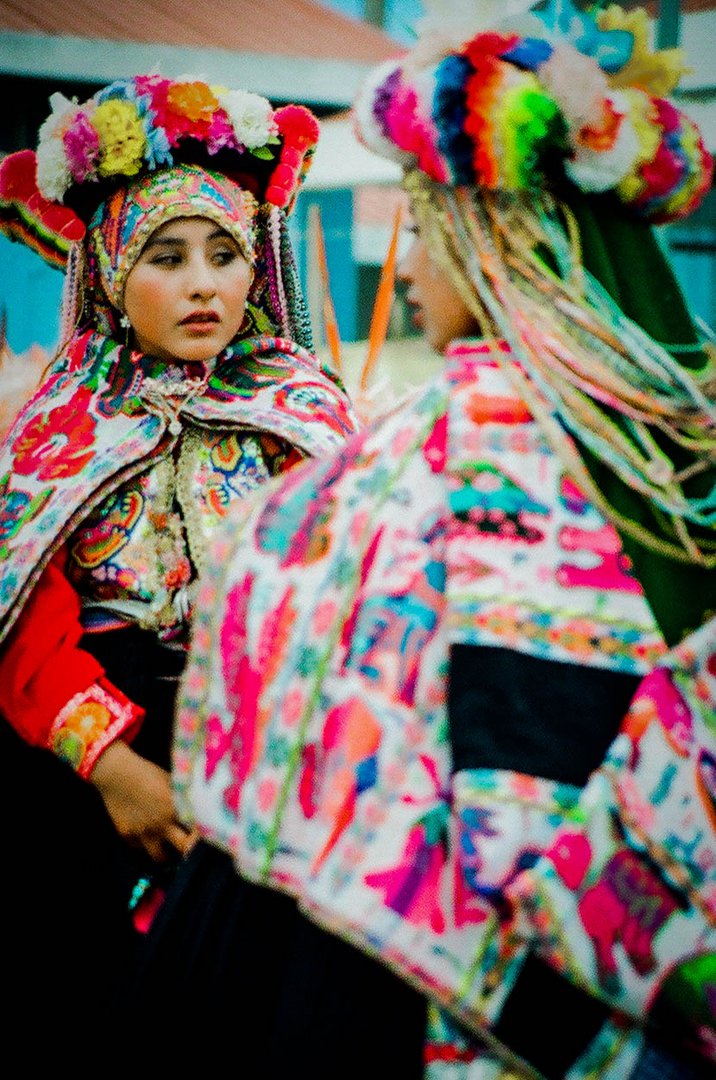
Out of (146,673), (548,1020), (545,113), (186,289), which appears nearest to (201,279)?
(186,289)

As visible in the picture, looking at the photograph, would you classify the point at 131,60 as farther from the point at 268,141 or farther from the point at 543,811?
the point at 543,811

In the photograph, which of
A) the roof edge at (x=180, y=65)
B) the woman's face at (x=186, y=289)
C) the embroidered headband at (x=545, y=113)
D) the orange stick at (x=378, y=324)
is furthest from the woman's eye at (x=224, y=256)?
the orange stick at (x=378, y=324)

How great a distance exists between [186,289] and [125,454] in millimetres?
317

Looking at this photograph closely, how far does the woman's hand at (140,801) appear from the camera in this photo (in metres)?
1.64

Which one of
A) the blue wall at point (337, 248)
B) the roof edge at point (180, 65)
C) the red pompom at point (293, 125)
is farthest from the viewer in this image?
the blue wall at point (337, 248)

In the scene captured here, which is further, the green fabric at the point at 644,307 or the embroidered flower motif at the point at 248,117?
the embroidered flower motif at the point at 248,117

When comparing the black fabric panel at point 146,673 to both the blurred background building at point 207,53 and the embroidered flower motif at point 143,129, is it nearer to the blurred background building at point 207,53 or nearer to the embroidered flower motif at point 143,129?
the embroidered flower motif at point 143,129

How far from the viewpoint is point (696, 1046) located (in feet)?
3.28

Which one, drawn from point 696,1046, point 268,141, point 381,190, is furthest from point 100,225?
point 696,1046

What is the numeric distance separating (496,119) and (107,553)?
1046mm

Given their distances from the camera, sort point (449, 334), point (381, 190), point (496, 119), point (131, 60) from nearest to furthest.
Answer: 1. point (496, 119)
2. point (449, 334)
3. point (131, 60)
4. point (381, 190)

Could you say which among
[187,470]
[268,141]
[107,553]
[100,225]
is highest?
[268,141]

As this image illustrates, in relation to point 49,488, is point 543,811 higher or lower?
higher

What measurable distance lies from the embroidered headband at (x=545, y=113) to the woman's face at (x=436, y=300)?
10cm
